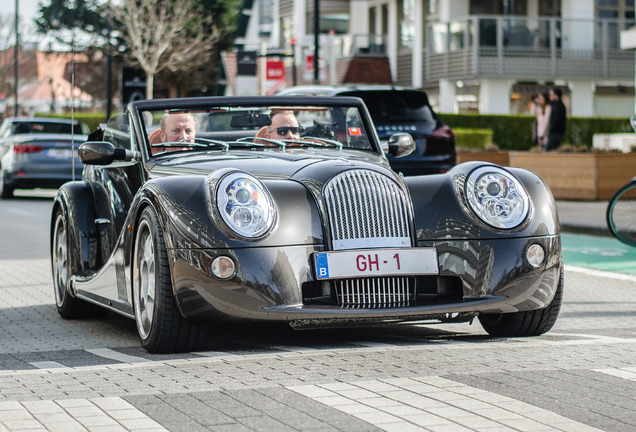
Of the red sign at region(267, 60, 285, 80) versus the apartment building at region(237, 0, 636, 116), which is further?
the apartment building at region(237, 0, 636, 116)

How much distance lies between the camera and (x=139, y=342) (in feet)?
24.6

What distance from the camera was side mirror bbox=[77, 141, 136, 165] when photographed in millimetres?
7801

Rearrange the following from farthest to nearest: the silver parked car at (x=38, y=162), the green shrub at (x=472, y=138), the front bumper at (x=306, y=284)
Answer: the green shrub at (x=472, y=138)
the silver parked car at (x=38, y=162)
the front bumper at (x=306, y=284)

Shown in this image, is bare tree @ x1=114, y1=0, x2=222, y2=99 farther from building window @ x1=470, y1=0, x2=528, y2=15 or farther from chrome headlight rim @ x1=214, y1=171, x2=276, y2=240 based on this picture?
chrome headlight rim @ x1=214, y1=171, x2=276, y2=240

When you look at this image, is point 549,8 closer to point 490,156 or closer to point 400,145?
point 490,156

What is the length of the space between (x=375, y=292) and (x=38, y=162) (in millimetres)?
18876

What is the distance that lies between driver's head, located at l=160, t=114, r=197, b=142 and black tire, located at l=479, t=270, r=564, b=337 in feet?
6.90

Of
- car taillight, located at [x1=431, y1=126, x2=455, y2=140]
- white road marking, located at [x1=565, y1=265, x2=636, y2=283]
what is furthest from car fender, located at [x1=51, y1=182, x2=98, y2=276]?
car taillight, located at [x1=431, y1=126, x2=455, y2=140]

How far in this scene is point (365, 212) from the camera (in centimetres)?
670

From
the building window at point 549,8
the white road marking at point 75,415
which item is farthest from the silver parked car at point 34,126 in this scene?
the building window at point 549,8

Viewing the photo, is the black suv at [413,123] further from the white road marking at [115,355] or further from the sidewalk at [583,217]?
the white road marking at [115,355]

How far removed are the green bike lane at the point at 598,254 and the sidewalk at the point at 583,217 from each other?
0.50ft

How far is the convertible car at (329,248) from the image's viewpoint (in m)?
6.47

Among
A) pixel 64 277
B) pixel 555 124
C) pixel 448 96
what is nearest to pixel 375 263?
pixel 64 277
